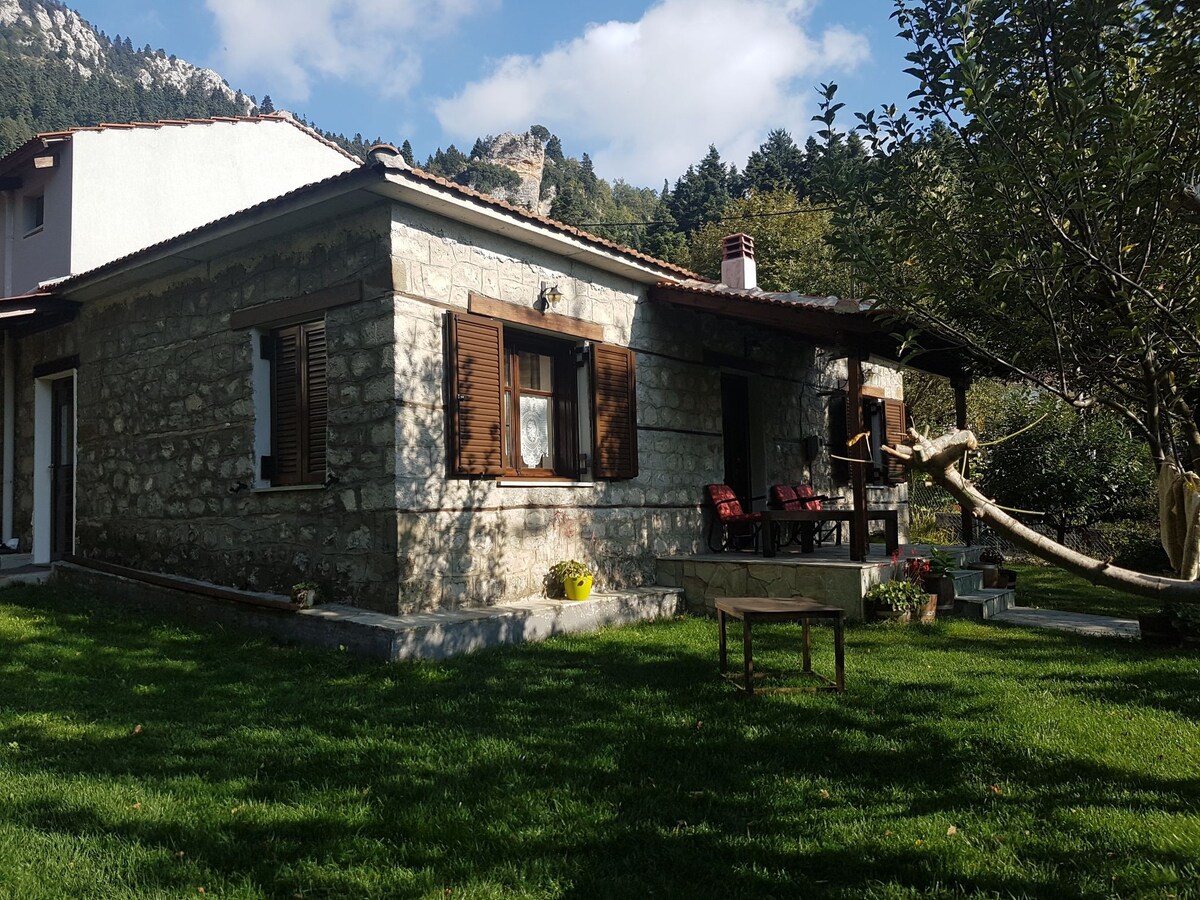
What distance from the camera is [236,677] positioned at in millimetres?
5586

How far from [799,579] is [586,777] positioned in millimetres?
4744

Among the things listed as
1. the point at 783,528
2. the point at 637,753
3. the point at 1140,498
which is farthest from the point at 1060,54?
the point at 1140,498

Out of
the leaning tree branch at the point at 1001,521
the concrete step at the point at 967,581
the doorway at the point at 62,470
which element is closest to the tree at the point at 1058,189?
the leaning tree branch at the point at 1001,521

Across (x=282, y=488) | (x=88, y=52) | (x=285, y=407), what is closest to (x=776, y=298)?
(x=285, y=407)

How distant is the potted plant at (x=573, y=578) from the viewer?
750 cm

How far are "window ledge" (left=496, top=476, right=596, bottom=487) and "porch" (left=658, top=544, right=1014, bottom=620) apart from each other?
1.39m

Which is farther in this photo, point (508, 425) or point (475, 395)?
point (508, 425)

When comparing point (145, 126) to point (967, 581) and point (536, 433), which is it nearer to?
point (536, 433)

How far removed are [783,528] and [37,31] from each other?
4130 inches

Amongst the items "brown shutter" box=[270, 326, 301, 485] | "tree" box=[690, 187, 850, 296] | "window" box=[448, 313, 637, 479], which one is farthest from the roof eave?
"tree" box=[690, 187, 850, 296]

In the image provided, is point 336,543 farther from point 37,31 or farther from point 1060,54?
point 37,31

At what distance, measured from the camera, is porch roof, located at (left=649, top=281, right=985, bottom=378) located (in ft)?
24.3

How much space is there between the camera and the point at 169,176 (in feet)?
38.7

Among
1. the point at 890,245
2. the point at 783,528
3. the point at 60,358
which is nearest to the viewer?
the point at 890,245
